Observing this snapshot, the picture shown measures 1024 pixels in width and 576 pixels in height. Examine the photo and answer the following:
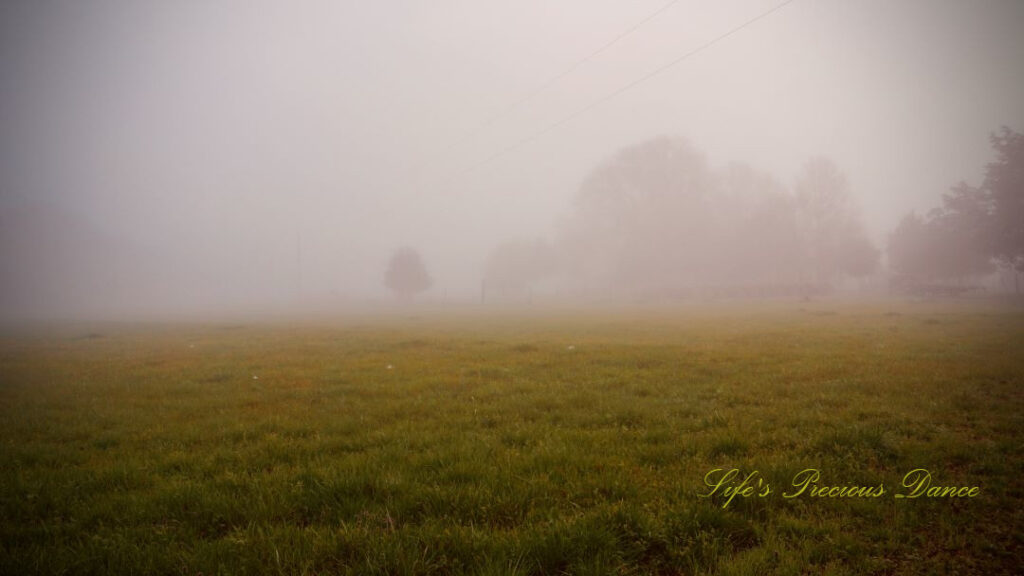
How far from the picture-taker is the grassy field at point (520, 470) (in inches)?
167

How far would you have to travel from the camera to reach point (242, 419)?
9.49 m

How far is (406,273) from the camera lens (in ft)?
344

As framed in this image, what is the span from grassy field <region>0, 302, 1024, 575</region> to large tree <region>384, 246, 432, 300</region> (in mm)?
92021

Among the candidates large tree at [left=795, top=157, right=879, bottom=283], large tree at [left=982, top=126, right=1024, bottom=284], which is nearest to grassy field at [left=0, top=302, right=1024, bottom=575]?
large tree at [left=982, top=126, right=1024, bottom=284]

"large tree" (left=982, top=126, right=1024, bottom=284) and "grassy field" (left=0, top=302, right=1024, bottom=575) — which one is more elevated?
"large tree" (left=982, top=126, right=1024, bottom=284)

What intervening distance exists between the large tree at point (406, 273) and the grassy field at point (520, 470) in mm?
92021

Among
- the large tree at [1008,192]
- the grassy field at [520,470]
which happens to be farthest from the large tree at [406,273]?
the large tree at [1008,192]

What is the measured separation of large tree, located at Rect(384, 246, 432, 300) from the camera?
344 ft

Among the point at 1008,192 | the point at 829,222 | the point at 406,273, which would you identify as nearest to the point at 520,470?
the point at 1008,192

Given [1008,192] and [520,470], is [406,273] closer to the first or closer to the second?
[1008,192]

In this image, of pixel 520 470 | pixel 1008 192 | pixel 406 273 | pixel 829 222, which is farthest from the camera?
pixel 406 273

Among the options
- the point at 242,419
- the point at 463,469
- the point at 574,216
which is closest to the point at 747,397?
Result: the point at 463,469

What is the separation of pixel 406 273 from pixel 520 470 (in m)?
102

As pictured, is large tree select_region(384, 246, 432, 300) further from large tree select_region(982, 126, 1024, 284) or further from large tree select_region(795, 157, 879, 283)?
large tree select_region(982, 126, 1024, 284)
